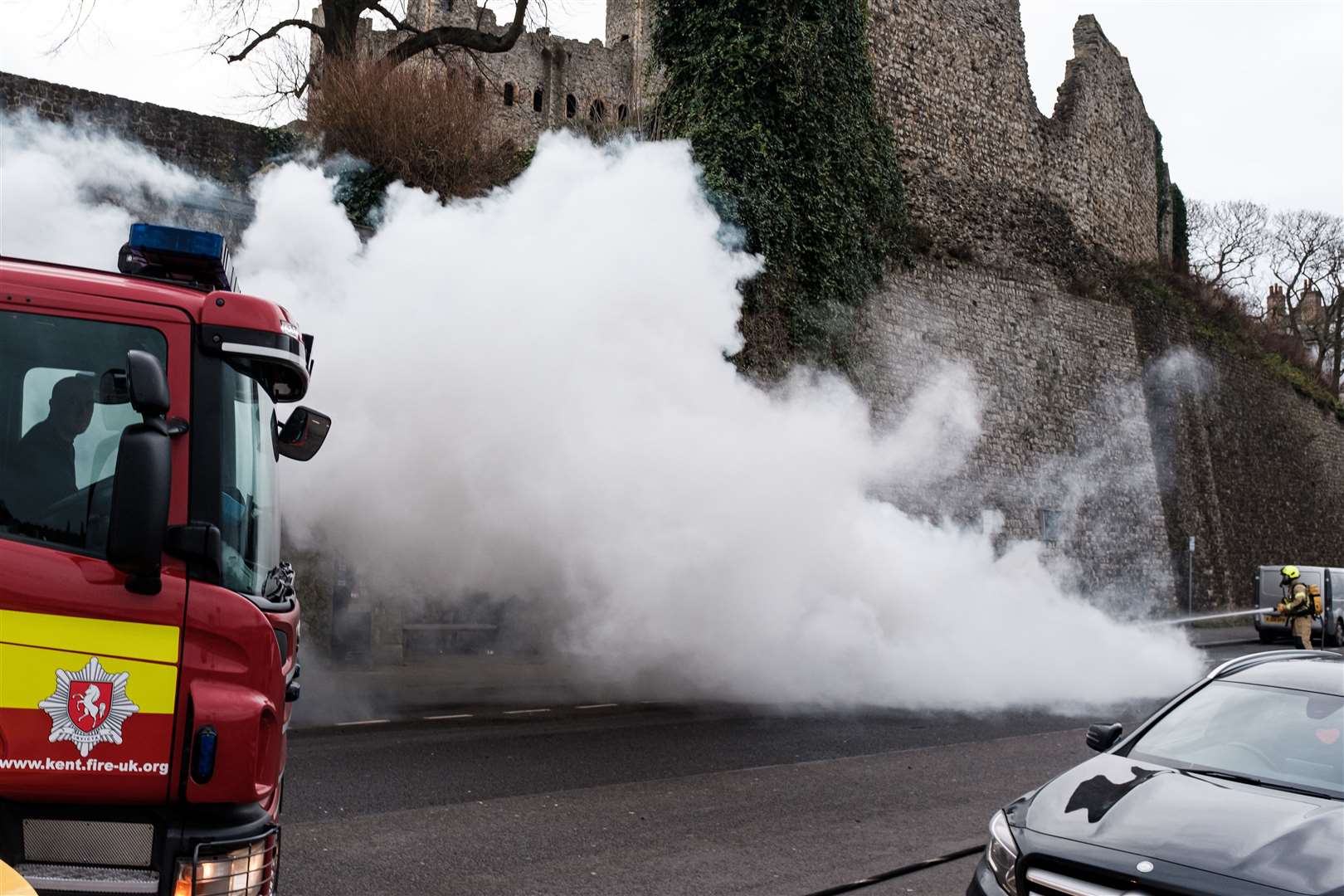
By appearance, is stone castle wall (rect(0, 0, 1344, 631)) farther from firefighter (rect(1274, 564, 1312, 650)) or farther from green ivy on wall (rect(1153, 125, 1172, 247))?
firefighter (rect(1274, 564, 1312, 650))

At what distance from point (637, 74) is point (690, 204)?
596 cm

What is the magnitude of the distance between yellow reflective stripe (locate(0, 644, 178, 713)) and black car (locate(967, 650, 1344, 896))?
9.01ft

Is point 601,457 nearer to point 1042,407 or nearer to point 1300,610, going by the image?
point 1300,610

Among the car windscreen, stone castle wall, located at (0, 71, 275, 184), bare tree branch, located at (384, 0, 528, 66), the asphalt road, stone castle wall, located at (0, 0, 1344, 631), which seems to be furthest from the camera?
stone castle wall, located at (0, 0, 1344, 631)

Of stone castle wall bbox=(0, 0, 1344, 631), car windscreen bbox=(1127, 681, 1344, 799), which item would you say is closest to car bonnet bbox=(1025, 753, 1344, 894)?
car windscreen bbox=(1127, 681, 1344, 799)

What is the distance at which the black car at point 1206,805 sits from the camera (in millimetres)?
3643

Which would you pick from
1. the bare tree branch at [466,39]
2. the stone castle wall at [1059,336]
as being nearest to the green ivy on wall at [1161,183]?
the stone castle wall at [1059,336]

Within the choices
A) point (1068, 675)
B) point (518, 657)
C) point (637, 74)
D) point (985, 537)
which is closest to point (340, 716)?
point (518, 657)

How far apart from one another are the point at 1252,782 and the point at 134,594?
3.85 m

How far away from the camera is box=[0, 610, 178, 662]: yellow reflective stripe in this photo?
127 inches

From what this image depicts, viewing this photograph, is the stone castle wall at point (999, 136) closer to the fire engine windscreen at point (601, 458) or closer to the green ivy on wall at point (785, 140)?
the green ivy on wall at point (785, 140)

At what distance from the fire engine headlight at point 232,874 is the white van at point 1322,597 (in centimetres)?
2346

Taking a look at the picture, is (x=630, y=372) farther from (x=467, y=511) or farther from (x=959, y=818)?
(x=959, y=818)

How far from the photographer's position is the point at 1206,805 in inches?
161
